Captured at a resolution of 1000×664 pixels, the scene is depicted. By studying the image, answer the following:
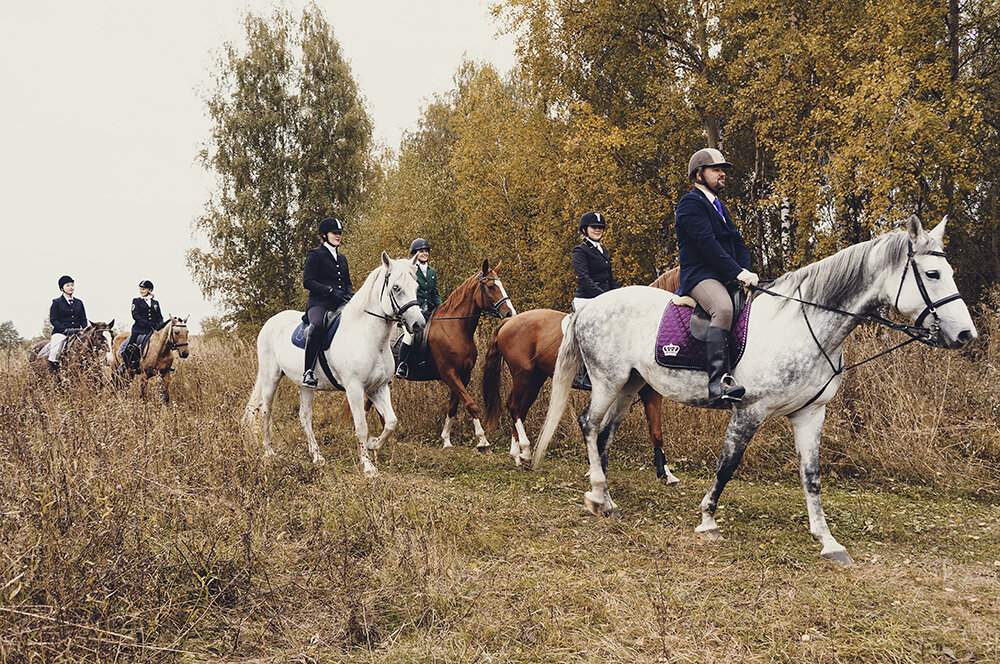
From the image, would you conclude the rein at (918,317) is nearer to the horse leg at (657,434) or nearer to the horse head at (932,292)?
the horse head at (932,292)

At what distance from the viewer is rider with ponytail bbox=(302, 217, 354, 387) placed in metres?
7.10

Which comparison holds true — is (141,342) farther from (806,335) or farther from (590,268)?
(806,335)

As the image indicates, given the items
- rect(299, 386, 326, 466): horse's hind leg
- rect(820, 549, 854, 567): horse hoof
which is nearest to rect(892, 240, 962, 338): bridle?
rect(820, 549, 854, 567): horse hoof

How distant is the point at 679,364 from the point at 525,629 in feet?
8.27

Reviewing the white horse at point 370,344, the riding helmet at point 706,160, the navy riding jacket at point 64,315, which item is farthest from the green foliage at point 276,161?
the riding helmet at point 706,160

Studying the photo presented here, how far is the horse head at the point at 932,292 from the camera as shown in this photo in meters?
3.72

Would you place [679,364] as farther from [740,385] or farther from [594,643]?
[594,643]

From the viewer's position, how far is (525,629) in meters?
3.01

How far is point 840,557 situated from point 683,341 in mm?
1832

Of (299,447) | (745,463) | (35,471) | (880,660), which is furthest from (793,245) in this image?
(35,471)

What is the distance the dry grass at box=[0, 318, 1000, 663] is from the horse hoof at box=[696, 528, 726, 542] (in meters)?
0.11

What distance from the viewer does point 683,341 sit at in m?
4.77

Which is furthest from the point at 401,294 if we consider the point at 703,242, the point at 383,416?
the point at 703,242

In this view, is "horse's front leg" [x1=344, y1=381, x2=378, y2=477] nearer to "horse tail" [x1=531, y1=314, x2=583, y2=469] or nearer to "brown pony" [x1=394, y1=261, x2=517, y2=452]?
"brown pony" [x1=394, y1=261, x2=517, y2=452]
